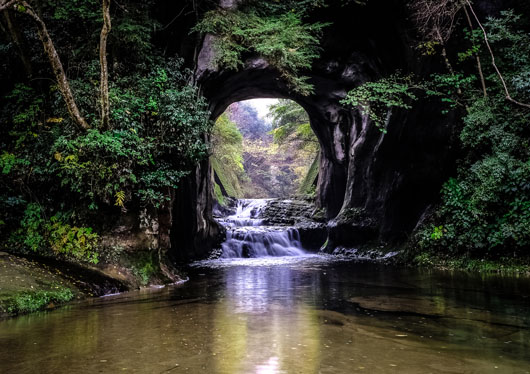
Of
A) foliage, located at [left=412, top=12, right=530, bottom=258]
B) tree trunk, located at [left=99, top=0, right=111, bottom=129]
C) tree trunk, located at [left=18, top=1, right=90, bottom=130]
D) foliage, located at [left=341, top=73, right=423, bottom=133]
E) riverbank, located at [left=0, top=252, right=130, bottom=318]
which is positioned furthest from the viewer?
foliage, located at [left=341, top=73, right=423, bottom=133]

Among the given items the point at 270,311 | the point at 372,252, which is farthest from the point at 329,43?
the point at 270,311

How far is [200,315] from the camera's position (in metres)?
5.36

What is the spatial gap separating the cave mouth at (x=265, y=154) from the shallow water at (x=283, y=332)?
56.5 ft

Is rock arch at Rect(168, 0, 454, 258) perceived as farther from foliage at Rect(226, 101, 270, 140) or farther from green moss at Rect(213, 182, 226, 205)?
foliage at Rect(226, 101, 270, 140)

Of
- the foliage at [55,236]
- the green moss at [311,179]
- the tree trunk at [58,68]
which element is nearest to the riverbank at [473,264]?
the foliage at [55,236]

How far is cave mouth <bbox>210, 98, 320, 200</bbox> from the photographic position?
26100 millimetres

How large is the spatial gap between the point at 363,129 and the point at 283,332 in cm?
1330

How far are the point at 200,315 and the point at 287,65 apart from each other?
9.58 m

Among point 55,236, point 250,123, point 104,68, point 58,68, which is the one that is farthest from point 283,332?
point 250,123

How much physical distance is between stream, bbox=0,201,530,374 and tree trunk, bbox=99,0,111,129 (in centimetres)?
383

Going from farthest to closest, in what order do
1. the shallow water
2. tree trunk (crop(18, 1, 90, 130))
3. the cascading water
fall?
the cascading water → tree trunk (crop(18, 1, 90, 130)) → the shallow water

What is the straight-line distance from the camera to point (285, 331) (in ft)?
14.4

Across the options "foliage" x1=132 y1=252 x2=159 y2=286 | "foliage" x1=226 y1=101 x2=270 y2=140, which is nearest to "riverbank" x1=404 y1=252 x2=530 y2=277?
"foliage" x1=132 y1=252 x2=159 y2=286

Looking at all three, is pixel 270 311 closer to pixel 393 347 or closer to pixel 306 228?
pixel 393 347
